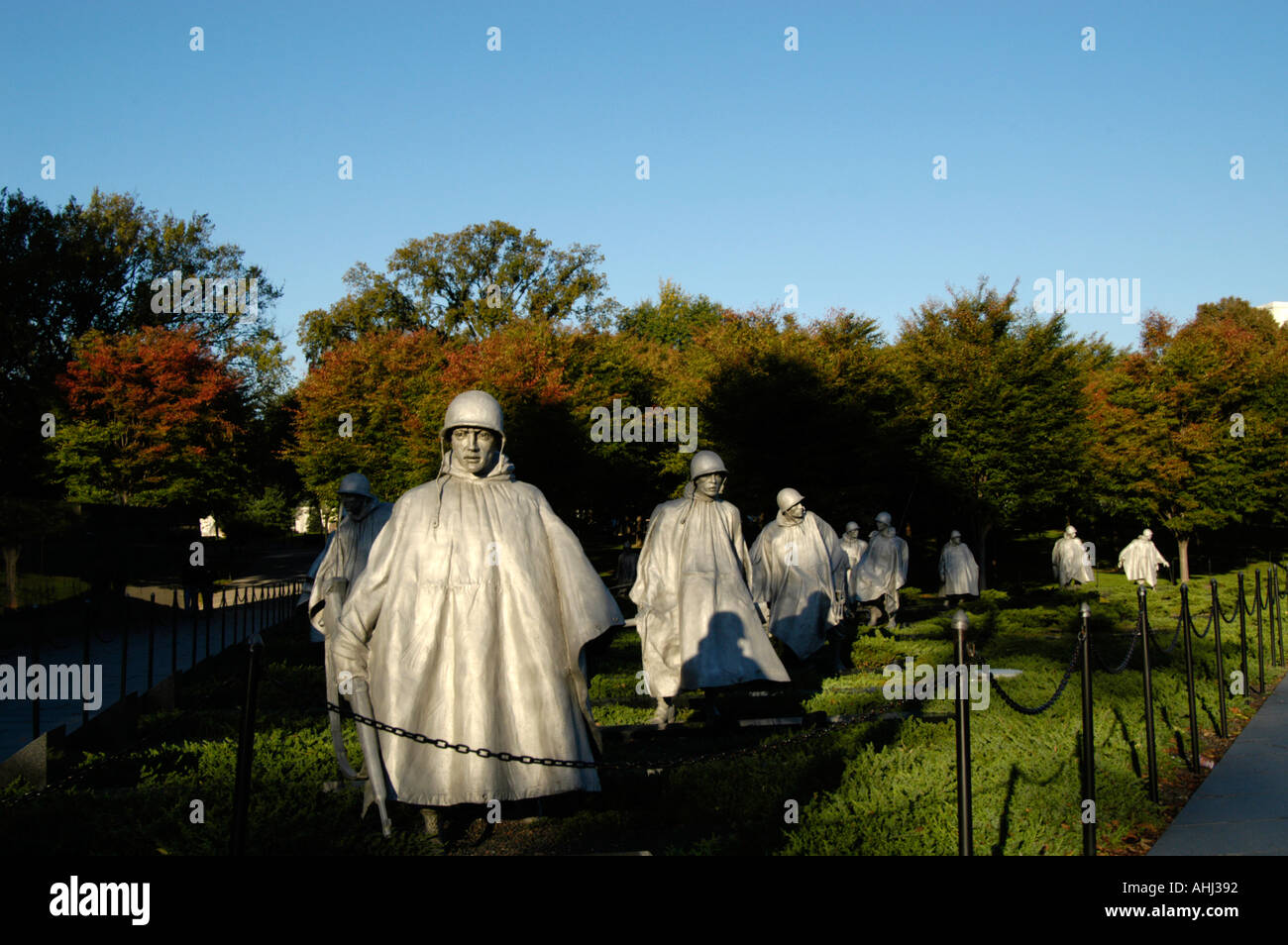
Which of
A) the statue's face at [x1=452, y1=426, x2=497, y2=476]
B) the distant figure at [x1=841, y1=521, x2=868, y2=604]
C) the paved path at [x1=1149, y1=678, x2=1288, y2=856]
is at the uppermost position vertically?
the statue's face at [x1=452, y1=426, x2=497, y2=476]

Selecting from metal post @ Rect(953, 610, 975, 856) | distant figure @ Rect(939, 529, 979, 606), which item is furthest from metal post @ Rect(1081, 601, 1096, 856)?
distant figure @ Rect(939, 529, 979, 606)

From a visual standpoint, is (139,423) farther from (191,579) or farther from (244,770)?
(244,770)

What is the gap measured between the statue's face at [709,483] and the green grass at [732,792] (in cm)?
211

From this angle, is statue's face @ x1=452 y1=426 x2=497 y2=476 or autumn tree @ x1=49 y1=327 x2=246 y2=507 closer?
statue's face @ x1=452 y1=426 x2=497 y2=476

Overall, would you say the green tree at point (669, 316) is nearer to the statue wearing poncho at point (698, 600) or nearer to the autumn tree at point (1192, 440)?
the autumn tree at point (1192, 440)

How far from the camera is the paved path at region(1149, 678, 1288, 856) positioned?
6003 mm

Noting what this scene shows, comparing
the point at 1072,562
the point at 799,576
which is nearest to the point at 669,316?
the point at 1072,562

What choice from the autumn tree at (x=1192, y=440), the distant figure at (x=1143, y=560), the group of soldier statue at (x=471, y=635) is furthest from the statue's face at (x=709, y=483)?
the autumn tree at (x=1192, y=440)

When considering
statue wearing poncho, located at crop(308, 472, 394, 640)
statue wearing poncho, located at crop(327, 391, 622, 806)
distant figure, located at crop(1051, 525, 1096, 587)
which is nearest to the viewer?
statue wearing poncho, located at crop(327, 391, 622, 806)

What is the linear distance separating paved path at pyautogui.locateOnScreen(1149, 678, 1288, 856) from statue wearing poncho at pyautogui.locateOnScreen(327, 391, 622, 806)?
323cm

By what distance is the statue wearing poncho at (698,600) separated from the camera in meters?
9.91

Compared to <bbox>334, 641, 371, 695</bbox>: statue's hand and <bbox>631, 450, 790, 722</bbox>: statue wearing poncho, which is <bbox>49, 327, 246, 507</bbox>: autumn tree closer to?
<bbox>631, 450, 790, 722</bbox>: statue wearing poncho

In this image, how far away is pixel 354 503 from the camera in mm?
11109

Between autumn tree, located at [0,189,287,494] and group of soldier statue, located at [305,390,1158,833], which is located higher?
autumn tree, located at [0,189,287,494]
